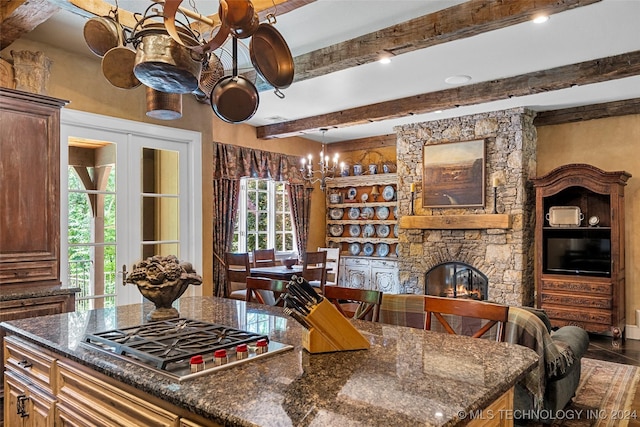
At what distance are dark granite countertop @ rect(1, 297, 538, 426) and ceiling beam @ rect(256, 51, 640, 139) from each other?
3.49m

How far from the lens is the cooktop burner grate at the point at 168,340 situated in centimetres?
152

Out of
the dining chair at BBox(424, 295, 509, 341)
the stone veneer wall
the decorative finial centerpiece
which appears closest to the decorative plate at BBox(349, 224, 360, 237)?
the stone veneer wall

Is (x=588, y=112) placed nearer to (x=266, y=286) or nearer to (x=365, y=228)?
(x=365, y=228)

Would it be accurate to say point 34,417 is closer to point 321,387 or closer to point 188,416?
point 188,416

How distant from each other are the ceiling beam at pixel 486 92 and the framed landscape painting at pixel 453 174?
4.10 ft

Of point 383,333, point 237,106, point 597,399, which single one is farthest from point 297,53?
point 597,399

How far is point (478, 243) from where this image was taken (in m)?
6.14

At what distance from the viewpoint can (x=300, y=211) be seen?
7.71 metres

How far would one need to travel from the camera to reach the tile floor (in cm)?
446

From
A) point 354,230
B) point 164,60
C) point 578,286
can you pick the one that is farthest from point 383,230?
point 164,60

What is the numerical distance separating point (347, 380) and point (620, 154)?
5740mm

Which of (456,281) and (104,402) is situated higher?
(104,402)

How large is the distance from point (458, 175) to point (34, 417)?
18.4 feet

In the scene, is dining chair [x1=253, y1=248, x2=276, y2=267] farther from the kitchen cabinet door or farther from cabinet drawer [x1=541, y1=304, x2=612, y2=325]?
the kitchen cabinet door
